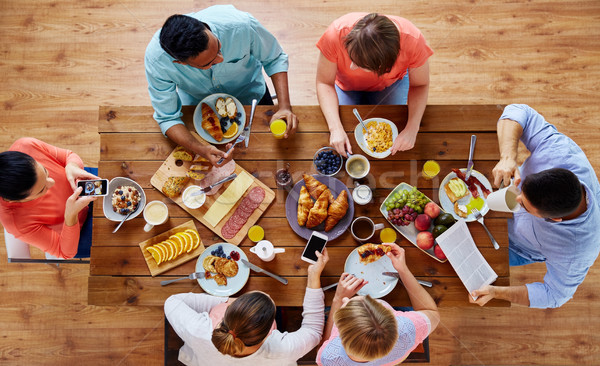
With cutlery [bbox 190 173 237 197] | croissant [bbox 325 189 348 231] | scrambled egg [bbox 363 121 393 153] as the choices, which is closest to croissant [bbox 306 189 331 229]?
croissant [bbox 325 189 348 231]

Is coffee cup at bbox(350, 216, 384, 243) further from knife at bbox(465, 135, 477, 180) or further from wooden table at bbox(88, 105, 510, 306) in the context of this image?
knife at bbox(465, 135, 477, 180)

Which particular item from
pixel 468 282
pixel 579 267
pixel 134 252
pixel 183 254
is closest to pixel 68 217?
pixel 134 252

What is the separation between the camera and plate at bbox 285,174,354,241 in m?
2.30

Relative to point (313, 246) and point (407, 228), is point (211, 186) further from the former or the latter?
point (407, 228)

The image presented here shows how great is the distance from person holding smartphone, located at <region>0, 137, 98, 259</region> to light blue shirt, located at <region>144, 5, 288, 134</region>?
727 millimetres

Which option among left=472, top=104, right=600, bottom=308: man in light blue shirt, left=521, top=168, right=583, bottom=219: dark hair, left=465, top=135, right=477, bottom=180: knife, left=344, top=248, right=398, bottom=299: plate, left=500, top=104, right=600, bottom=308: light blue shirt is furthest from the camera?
left=465, top=135, right=477, bottom=180: knife

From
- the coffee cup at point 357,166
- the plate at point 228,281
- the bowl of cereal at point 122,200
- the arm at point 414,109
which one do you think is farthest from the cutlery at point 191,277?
the arm at point 414,109

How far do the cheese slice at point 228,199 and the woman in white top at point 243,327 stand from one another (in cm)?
45

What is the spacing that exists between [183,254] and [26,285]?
2198 millimetres

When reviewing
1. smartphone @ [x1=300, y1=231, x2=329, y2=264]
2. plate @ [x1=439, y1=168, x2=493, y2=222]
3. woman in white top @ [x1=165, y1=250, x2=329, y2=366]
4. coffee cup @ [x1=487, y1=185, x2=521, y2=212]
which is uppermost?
coffee cup @ [x1=487, y1=185, x2=521, y2=212]

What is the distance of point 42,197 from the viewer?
8.06 feet

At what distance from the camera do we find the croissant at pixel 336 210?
2258 mm

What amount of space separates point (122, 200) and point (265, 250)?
2.98ft


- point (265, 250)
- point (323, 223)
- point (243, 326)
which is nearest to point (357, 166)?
point (323, 223)
